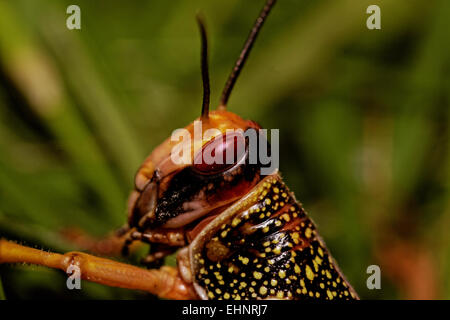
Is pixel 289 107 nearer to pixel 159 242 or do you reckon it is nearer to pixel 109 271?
pixel 159 242

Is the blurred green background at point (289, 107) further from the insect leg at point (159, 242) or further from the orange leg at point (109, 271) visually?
the orange leg at point (109, 271)

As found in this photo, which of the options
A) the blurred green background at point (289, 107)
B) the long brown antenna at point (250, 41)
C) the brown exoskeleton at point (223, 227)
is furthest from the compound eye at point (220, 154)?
the blurred green background at point (289, 107)

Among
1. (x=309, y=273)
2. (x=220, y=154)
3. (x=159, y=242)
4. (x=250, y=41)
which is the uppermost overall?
(x=250, y=41)

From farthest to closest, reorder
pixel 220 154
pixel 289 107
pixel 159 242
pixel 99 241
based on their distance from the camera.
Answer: pixel 289 107
pixel 99 241
pixel 159 242
pixel 220 154

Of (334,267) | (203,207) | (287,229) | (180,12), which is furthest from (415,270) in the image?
(180,12)

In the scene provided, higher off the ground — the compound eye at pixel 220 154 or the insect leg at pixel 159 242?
the compound eye at pixel 220 154

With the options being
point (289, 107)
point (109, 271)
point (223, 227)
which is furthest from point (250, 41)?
point (289, 107)

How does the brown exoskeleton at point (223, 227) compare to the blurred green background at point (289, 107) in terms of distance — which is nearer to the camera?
the brown exoskeleton at point (223, 227)

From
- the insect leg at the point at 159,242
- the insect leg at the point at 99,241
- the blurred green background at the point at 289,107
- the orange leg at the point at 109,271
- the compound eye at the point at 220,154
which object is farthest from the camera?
the blurred green background at the point at 289,107
